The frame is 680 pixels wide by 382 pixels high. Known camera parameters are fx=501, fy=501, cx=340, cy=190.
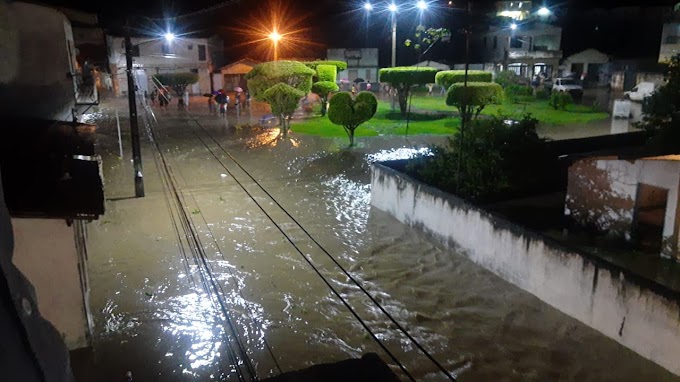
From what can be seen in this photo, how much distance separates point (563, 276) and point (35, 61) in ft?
36.7

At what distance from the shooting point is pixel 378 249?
1200 centimetres

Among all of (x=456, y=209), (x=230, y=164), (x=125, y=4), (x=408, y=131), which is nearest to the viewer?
(x=456, y=209)

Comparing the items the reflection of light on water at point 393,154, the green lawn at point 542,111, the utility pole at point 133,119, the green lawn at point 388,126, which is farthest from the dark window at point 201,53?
the utility pole at point 133,119

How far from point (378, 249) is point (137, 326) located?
5.61 m

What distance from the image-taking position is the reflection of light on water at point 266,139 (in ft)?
78.2

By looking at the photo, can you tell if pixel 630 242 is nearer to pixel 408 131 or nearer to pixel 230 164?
pixel 230 164

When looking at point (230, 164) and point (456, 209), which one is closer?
point (456, 209)

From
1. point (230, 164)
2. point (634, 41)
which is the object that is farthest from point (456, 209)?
point (634, 41)

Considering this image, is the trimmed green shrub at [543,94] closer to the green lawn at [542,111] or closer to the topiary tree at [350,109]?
the green lawn at [542,111]

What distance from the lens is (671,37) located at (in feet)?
134

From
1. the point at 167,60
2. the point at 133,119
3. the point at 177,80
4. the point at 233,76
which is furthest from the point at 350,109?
the point at 167,60

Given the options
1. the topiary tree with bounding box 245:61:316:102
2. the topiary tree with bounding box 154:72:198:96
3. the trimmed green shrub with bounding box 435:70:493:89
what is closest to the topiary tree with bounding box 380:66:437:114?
the trimmed green shrub with bounding box 435:70:493:89

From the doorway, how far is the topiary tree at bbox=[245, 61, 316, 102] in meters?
19.4

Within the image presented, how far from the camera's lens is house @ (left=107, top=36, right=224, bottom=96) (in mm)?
45778
